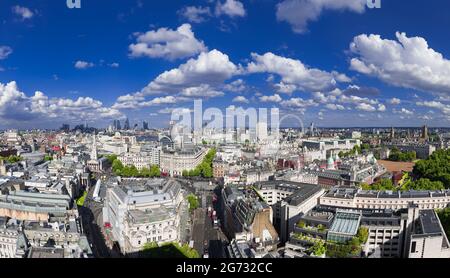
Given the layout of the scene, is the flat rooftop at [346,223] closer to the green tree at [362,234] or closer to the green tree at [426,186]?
the green tree at [362,234]

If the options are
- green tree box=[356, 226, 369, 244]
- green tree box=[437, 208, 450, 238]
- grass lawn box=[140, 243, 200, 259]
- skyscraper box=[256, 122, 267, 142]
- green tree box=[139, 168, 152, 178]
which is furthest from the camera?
skyscraper box=[256, 122, 267, 142]

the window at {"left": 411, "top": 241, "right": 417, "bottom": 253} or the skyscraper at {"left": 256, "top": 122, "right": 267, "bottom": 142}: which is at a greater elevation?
the skyscraper at {"left": 256, "top": 122, "right": 267, "bottom": 142}

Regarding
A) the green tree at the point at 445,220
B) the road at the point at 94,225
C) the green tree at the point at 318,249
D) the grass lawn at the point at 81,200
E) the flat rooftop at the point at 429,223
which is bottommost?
the road at the point at 94,225

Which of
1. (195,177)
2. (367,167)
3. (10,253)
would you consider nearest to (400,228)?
(10,253)

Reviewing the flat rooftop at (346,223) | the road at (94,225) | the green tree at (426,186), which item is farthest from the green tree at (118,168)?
the green tree at (426,186)

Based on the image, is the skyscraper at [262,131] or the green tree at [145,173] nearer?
the green tree at [145,173]

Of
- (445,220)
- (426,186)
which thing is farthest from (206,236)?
(426,186)

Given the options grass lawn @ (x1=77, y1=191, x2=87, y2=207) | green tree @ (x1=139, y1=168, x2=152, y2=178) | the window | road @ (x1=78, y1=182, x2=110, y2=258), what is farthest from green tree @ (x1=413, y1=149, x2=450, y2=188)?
grass lawn @ (x1=77, y1=191, x2=87, y2=207)

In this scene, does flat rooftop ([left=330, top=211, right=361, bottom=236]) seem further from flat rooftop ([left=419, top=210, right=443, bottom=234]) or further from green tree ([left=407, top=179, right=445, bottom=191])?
green tree ([left=407, top=179, right=445, bottom=191])
